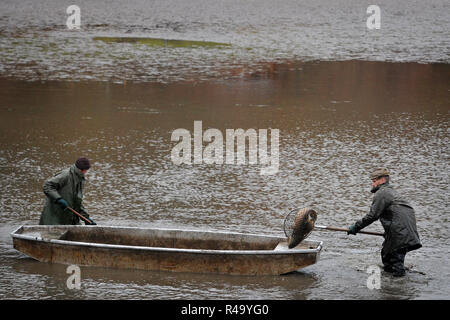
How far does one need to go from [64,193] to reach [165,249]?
181 centimetres

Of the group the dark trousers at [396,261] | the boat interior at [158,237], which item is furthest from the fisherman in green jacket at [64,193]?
the dark trousers at [396,261]

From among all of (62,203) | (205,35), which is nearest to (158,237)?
(62,203)

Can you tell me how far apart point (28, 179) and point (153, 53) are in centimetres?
1322

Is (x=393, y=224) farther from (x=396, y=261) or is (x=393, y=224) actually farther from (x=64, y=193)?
(x=64, y=193)

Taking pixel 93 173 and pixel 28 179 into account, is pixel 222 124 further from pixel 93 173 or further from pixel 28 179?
pixel 28 179

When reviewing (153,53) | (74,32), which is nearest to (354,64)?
(153,53)

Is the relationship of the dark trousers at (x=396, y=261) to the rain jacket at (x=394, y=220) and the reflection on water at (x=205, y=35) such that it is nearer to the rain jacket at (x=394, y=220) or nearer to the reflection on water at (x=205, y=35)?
the rain jacket at (x=394, y=220)

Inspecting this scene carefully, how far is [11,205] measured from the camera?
1258 centimetres

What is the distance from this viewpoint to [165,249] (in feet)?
32.0

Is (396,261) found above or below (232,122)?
below

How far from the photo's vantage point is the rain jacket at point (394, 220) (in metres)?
9.59

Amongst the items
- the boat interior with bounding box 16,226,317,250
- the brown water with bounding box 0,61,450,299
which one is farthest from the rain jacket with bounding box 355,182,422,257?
the boat interior with bounding box 16,226,317,250

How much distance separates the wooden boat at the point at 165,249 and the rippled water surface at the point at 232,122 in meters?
0.17

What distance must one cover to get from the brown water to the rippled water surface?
0.13ft
